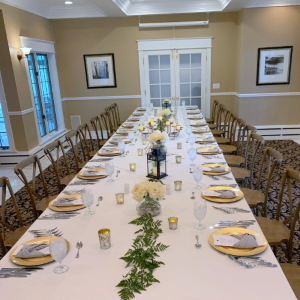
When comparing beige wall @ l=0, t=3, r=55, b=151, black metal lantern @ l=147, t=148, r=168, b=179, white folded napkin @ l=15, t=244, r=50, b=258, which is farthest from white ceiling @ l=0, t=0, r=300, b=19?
white folded napkin @ l=15, t=244, r=50, b=258

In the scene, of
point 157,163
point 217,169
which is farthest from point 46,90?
point 217,169

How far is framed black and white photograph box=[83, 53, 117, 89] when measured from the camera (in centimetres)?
680

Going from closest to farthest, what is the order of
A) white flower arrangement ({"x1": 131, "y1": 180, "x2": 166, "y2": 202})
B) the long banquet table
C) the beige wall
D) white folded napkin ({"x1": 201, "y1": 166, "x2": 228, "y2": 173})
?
the long banquet table
white flower arrangement ({"x1": 131, "y1": 180, "x2": 166, "y2": 202})
white folded napkin ({"x1": 201, "y1": 166, "x2": 228, "y2": 173})
the beige wall

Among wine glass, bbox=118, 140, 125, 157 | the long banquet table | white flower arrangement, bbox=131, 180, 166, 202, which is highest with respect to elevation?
white flower arrangement, bbox=131, 180, 166, 202

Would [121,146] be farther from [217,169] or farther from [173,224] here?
[173,224]

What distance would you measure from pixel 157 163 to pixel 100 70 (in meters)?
5.04

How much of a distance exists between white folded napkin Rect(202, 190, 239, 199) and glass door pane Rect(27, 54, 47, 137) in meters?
4.75

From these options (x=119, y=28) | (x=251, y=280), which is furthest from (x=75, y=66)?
(x=251, y=280)

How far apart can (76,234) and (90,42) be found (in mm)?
5904

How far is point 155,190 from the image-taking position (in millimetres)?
1697

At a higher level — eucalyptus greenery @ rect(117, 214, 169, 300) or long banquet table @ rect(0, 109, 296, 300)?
eucalyptus greenery @ rect(117, 214, 169, 300)

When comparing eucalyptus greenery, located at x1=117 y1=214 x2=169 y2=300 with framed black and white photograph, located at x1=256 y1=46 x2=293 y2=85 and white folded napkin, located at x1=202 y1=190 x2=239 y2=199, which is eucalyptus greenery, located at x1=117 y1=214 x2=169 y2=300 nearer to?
white folded napkin, located at x1=202 y1=190 x2=239 y2=199

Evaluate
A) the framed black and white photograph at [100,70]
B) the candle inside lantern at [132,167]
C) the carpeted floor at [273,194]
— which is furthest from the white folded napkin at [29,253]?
the framed black and white photograph at [100,70]

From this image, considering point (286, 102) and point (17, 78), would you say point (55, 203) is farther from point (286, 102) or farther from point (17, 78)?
point (286, 102)
